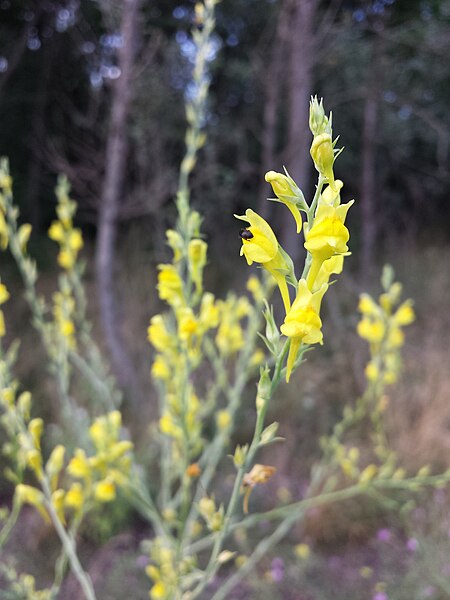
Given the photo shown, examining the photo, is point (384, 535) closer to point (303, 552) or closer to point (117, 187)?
point (303, 552)

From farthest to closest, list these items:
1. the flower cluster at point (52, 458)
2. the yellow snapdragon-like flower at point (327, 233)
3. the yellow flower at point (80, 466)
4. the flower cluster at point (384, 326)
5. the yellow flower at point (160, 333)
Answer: the flower cluster at point (384, 326) < the yellow flower at point (80, 466) < the yellow flower at point (160, 333) < the flower cluster at point (52, 458) < the yellow snapdragon-like flower at point (327, 233)

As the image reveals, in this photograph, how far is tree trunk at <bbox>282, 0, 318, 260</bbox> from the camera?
3.34 metres

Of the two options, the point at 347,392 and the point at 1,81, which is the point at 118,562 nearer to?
the point at 347,392

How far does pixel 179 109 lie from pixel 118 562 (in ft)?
16.2

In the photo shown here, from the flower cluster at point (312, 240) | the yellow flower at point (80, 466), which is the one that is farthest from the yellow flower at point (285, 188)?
the yellow flower at point (80, 466)

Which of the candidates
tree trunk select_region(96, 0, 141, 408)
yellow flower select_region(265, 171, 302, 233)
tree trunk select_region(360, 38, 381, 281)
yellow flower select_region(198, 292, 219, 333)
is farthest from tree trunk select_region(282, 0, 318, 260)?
yellow flower select_region(265, 171, 302, 233)

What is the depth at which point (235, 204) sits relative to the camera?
743 cm

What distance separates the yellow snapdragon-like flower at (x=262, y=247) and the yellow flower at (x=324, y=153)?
3.7 inches

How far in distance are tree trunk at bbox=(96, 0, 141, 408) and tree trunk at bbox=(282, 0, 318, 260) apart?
3.58 feet

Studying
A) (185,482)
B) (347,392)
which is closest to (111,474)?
(185,482)

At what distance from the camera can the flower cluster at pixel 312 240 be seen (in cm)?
57

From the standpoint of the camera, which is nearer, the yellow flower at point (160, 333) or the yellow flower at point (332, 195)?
the yellow flower at point (332, 195)

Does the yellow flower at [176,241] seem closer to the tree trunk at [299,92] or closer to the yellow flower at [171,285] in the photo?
the yellow flower at [171,285]

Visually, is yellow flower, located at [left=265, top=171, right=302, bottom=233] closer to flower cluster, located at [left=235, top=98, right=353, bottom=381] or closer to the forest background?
flower cluster, located at [left=235, top=98, right=353, bottom=381]
